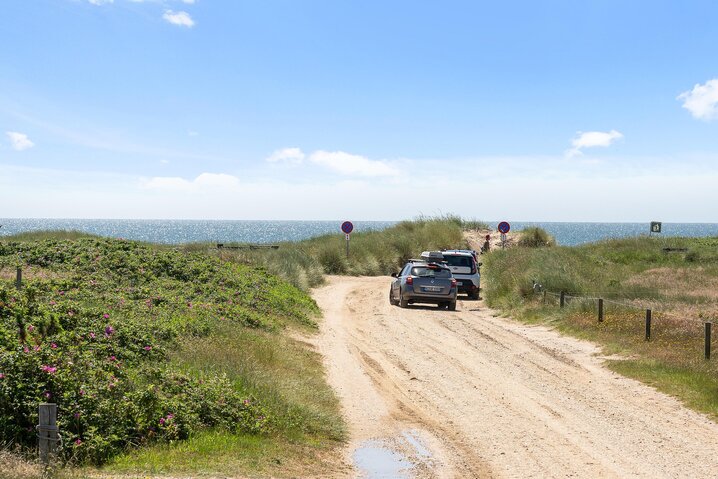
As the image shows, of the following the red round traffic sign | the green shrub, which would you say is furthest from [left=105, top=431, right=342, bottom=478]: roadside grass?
the green shrub

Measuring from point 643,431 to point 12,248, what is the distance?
19668 millimetres

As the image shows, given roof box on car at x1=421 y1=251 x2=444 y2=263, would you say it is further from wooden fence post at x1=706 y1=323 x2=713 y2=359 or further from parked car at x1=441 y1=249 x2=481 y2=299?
wooden fence post at x1=706 y1=323 x2=713 y2=359

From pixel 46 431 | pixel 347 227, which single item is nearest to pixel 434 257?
pixel 347 227

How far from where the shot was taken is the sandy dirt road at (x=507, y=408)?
793cm

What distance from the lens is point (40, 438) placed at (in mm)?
6625

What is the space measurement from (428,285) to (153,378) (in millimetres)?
15167

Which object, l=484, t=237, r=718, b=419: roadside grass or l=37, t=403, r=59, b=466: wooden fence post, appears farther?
l=484, t=237, r=718, b=419: roadside grass

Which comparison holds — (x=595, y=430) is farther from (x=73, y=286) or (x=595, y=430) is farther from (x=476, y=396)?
(x=73, y=286)

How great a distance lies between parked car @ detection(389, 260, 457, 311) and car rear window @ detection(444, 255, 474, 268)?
3623 mm

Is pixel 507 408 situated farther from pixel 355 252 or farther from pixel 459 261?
pixel 355 252

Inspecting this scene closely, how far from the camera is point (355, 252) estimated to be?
1526 inches

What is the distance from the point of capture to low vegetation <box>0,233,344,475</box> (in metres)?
7.32

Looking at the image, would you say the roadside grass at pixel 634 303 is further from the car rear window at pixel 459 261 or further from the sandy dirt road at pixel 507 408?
the car rear window at pixel 459 261

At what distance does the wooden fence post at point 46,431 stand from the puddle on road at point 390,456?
10.7 feet
